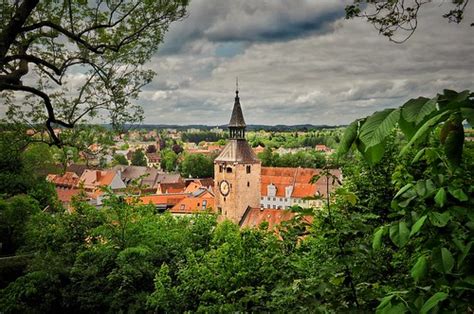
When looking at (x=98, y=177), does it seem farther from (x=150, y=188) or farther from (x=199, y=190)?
(x=199, y=190)

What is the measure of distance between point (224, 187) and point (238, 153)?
366cm

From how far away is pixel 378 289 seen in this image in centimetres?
311

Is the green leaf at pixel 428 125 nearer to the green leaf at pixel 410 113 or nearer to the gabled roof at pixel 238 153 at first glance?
the green leaf at pixel 410 113

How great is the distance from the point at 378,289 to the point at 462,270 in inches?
59.0

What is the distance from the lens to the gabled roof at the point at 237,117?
41209 mm

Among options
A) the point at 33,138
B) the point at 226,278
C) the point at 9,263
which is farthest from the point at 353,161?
the point at 9,263

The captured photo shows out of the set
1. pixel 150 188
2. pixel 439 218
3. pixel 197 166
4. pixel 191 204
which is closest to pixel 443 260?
pixel 439 218

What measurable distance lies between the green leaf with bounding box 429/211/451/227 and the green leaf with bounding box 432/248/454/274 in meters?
0.14

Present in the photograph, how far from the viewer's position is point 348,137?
1679 mm

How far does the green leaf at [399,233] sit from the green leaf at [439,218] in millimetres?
117

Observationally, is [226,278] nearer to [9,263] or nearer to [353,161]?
[353,161]

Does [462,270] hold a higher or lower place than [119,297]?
higher

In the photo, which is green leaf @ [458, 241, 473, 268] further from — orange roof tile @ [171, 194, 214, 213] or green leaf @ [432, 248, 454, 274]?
orange roof tile @ [171, 194, 214, 213]

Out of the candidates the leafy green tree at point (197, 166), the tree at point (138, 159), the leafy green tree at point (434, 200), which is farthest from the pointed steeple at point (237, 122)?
the tree at point (138, 159)
